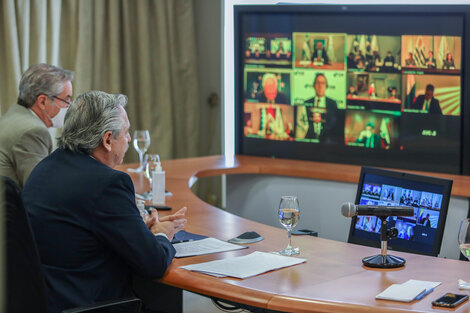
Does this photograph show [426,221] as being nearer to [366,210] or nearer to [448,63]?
[366,210]

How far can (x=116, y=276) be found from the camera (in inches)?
94.8

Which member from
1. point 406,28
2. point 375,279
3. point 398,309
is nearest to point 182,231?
point 375,279

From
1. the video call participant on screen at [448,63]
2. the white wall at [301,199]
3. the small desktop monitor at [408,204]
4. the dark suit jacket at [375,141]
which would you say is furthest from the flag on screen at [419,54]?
the small desktop monitor at [408,204]

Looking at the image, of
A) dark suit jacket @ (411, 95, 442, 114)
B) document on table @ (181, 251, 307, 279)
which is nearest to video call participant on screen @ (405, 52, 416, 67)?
dark suit jacket @ (411, 95, 442, 114)

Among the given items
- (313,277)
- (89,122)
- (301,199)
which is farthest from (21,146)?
(301,199)

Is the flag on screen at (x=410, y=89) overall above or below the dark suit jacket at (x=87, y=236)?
above

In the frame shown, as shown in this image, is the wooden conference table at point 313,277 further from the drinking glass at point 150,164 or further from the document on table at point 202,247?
Answer: the drinking glass at point 150,164

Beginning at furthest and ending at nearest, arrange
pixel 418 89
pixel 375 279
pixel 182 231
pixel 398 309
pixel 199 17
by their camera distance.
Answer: pixel 199 17, pixel 418 89, pixel 182 231, pixel 375 279, pixel 398 309

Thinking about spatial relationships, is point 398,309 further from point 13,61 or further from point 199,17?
point 199,17

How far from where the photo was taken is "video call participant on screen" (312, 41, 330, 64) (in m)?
4.87

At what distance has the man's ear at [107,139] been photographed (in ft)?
8.22

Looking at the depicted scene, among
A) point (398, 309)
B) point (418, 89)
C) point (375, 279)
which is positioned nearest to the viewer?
point (398, 309)

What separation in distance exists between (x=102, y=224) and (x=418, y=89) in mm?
2817

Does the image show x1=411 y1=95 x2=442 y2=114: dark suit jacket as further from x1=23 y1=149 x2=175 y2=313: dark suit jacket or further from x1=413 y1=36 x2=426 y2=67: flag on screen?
x1=23 y1=149 x2=175 y2=313: dark suit jacket
